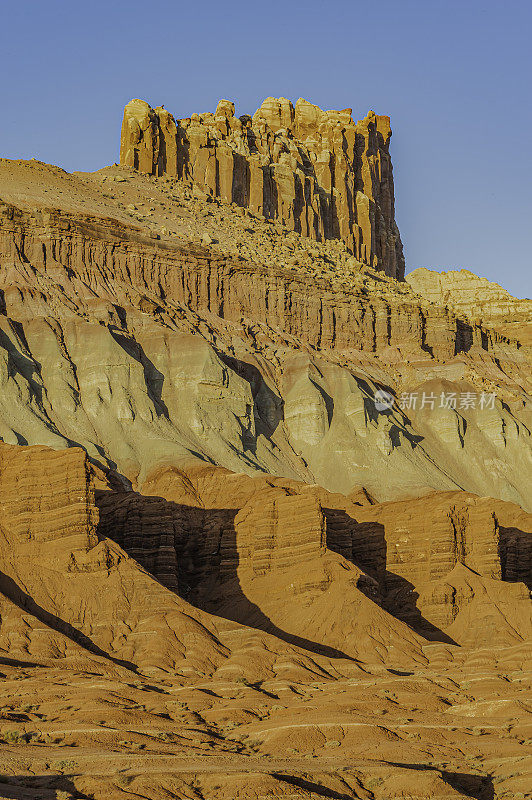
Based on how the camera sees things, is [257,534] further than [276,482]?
No

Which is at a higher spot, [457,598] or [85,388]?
[85,388]

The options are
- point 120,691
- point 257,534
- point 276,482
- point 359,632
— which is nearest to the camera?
point 120,691

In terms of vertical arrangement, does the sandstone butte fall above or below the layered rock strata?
below

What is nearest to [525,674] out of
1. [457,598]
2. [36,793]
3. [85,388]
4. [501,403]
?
[457,598]

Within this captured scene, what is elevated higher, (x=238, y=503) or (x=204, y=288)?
(x=204, y=288)

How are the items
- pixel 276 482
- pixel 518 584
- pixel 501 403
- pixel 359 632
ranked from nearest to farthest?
pixel 359 632 → pixel 518 584 → pixel 276 482 → pixel 501 403

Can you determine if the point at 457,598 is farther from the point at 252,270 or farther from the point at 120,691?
the point at 252,270

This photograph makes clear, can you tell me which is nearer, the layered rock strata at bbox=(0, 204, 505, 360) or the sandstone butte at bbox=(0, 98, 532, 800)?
the sandstone butte at bbox=(0, 98, 532, 800)

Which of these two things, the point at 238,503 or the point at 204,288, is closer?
the point at 238,503
